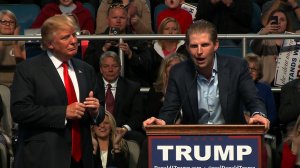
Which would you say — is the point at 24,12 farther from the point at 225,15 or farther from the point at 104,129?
the point at 104,129

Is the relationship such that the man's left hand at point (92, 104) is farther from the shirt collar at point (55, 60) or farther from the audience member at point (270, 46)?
the audience member at point (270, 46)

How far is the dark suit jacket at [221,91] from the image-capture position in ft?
23.4

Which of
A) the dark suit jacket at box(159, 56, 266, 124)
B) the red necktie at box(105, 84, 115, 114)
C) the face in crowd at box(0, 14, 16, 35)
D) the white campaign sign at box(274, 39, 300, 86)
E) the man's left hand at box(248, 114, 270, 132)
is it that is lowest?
the red necktie at box(105, 84, 115, 114)

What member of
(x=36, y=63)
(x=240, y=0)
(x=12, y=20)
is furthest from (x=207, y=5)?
(x=36, y=63)

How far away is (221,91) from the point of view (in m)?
7.12

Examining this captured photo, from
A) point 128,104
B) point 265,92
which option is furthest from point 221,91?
point 128,104

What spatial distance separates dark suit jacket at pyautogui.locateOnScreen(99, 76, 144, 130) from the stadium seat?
2.44 m

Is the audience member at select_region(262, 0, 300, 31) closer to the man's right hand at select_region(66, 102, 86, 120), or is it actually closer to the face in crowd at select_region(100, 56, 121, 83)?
the face in crowd at select_region(100, 56, 121, 83)

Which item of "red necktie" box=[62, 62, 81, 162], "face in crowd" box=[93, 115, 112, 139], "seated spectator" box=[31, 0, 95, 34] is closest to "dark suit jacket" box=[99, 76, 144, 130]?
"face in crowd" box=[93, 115, 112, 139]

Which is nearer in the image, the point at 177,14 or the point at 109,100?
the point at 109,100

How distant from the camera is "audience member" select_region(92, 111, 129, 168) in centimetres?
1034

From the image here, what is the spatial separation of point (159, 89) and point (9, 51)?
1791mm

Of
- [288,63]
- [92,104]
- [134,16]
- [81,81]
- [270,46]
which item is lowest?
[288,63]

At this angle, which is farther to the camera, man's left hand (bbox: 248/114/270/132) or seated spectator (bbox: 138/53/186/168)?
seated spectator (bbox: 138/53/186/168)
